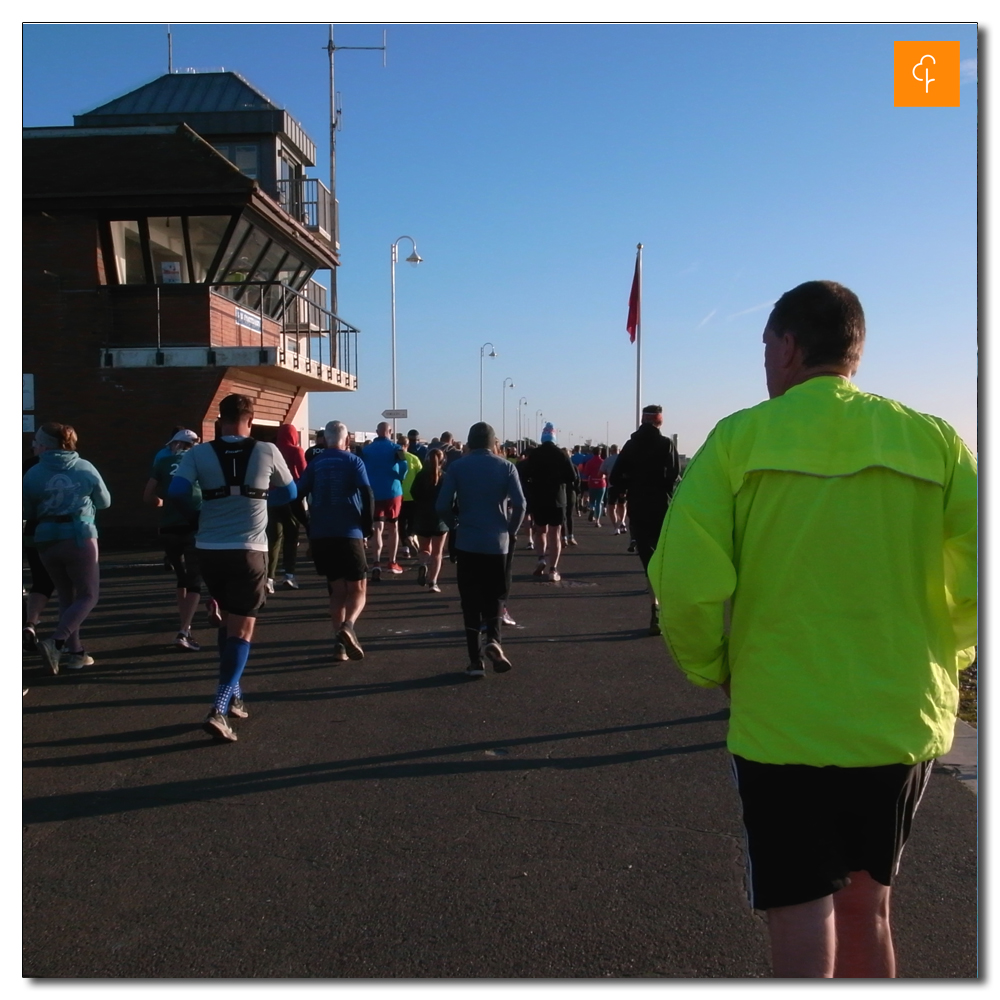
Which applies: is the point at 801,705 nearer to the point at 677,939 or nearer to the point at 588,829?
the point at 677,939

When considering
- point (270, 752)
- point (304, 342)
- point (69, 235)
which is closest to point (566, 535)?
point (304, 342)

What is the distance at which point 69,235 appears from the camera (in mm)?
16578

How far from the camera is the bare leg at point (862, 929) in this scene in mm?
2250

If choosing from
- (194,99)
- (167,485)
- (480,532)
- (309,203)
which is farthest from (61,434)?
(194,99)

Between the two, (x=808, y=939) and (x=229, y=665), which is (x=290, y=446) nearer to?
(x=229, y=665)

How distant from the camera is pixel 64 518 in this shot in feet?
23.2

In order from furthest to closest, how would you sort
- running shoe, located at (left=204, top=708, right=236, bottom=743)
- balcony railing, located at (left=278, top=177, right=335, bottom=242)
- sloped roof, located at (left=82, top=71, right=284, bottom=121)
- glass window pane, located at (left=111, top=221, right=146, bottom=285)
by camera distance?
1. balcony railing, located at (left=278, top=177, right=335, bottom=242)
2. sloped roof, located at (left=82, top=71, right=284, bottom=121)
3. glass window pane, located at (left=111, top=221, right=146, bottom=285)
4. running shoe, located at (left=204, top=708, right=236, bottom=743)

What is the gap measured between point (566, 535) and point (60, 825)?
14.2m

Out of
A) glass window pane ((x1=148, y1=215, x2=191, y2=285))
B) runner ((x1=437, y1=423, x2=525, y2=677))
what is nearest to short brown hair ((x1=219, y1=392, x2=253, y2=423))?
runner ((x1=437, y1=423, x2=525, y2=677))

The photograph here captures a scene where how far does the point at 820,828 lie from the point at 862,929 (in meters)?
0.33

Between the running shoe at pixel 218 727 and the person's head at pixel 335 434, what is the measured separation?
2.81 m

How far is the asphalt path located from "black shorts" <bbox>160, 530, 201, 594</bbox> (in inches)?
32.1

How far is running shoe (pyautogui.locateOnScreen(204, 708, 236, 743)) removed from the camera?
5.43 metres

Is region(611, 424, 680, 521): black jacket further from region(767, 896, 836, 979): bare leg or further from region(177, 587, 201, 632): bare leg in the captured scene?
region(767, 896, 836, 979): bare leg
